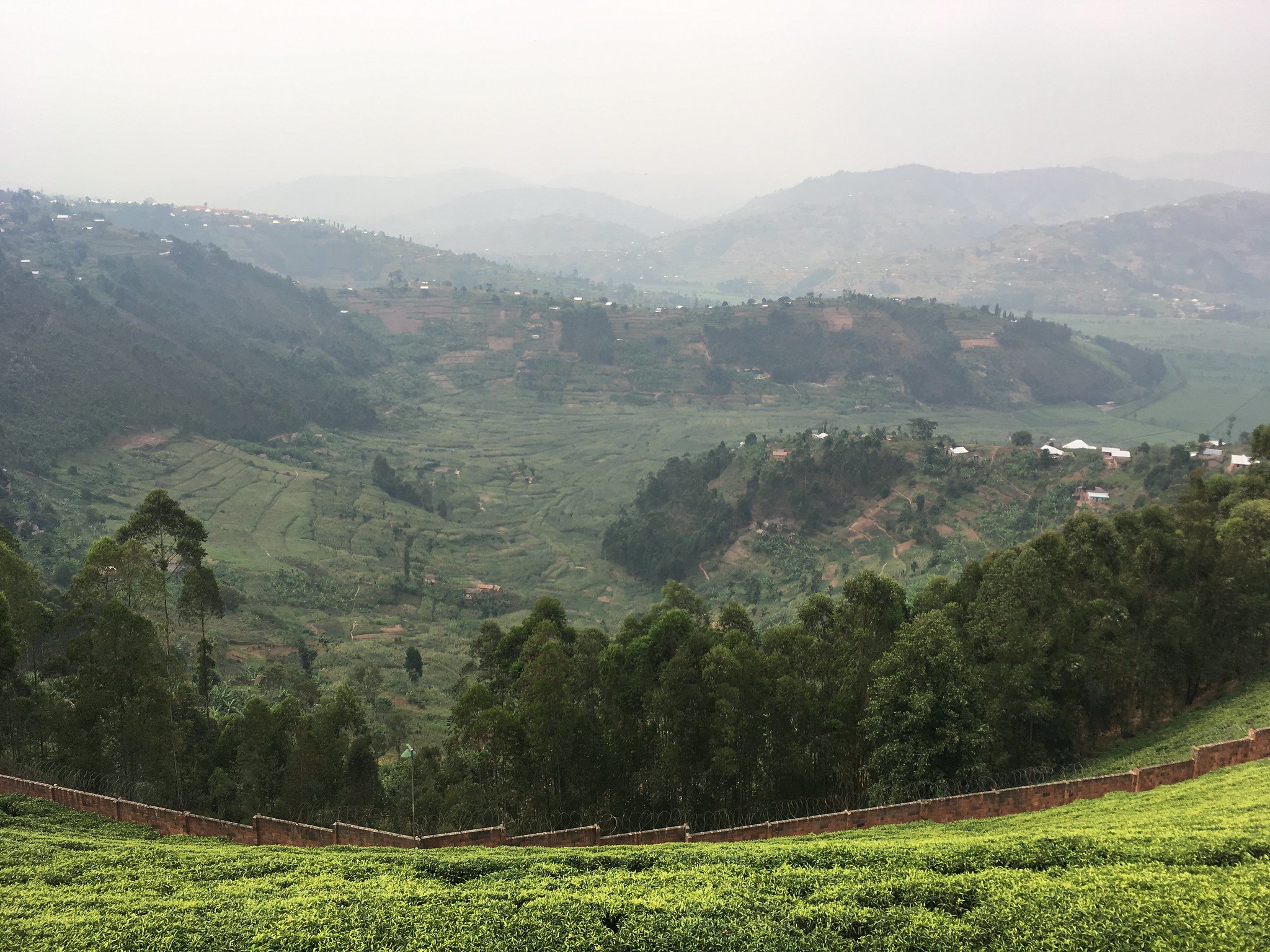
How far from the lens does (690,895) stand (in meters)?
11.0

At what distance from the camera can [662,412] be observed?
120 m

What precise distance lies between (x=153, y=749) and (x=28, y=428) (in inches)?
2373

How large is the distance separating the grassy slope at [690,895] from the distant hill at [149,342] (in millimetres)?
65188

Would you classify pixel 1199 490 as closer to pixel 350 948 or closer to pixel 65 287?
pixel 350 948

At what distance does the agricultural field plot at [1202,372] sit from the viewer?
360ft

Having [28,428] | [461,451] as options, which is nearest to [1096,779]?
[28,428]

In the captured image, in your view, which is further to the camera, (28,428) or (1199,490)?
(28,428)

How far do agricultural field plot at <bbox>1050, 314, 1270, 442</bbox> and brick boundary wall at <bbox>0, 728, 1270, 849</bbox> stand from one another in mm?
93516

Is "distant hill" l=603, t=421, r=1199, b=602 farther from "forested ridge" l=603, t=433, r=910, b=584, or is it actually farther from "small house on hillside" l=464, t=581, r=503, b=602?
"small house on hillside" l=464, t=581, r=503, b=602

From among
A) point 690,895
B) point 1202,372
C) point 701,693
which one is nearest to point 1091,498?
point 701,693

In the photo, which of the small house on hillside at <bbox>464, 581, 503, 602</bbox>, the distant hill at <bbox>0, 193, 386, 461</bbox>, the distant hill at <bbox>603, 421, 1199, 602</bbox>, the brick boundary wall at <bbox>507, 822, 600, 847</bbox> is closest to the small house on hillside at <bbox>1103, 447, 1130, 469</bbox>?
the distant hill at <bbox>603, 421, 1199, 602</bbox>

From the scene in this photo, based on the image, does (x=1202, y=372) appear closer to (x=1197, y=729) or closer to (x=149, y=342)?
(x=1197, y=729)

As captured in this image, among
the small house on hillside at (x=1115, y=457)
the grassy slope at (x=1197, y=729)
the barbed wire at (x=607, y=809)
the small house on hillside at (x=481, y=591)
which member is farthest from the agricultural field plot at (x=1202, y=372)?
the barbed wire at (x=607, y=809)

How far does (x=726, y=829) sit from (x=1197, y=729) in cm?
1361
